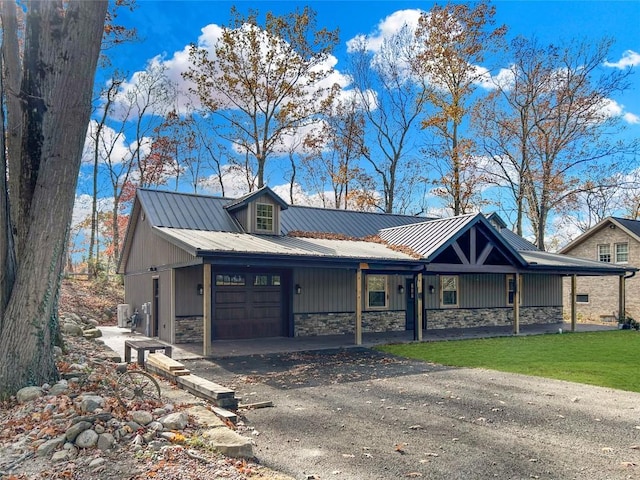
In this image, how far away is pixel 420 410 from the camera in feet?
21.8

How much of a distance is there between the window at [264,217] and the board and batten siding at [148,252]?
113 inches

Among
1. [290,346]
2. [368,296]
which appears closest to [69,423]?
[290,346]

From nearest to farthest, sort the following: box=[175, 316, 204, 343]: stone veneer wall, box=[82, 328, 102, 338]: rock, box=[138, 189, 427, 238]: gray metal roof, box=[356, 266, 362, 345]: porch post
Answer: box=[356, 266, 362, 345]: porch post < box=[175, 316, 204, 343]: stone veneer wall < box=[82, 328, 102, 338]: rock < box=[138, 189, 427, 238]: gray metal roof

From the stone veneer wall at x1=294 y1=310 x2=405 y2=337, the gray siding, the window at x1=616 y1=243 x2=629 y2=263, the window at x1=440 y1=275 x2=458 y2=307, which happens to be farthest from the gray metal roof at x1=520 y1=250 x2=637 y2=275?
the gray siding

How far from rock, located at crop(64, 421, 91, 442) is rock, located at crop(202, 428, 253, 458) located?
42.6 inches

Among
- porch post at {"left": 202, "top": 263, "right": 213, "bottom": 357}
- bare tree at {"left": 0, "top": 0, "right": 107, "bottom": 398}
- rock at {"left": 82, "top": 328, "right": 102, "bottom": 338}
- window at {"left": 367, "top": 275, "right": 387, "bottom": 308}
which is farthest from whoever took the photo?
window at {"left": 367, "top": 275, "right": 387, "bottom": 308}

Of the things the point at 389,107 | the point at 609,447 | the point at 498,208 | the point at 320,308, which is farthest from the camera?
the point at 498,208

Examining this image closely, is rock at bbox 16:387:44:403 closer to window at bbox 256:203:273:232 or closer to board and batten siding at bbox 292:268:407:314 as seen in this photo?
board and batten siding at bbox 292:268:407:314

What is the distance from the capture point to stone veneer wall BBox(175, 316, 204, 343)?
13.3 meters

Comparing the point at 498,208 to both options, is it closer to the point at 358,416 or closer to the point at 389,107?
the point at 389,107

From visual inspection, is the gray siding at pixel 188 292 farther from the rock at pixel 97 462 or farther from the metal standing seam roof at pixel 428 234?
the rock at pixel 97 462

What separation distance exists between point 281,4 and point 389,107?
28.6 ft

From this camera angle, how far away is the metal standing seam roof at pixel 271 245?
11.1m

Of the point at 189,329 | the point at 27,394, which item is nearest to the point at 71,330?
the point at 189,329
